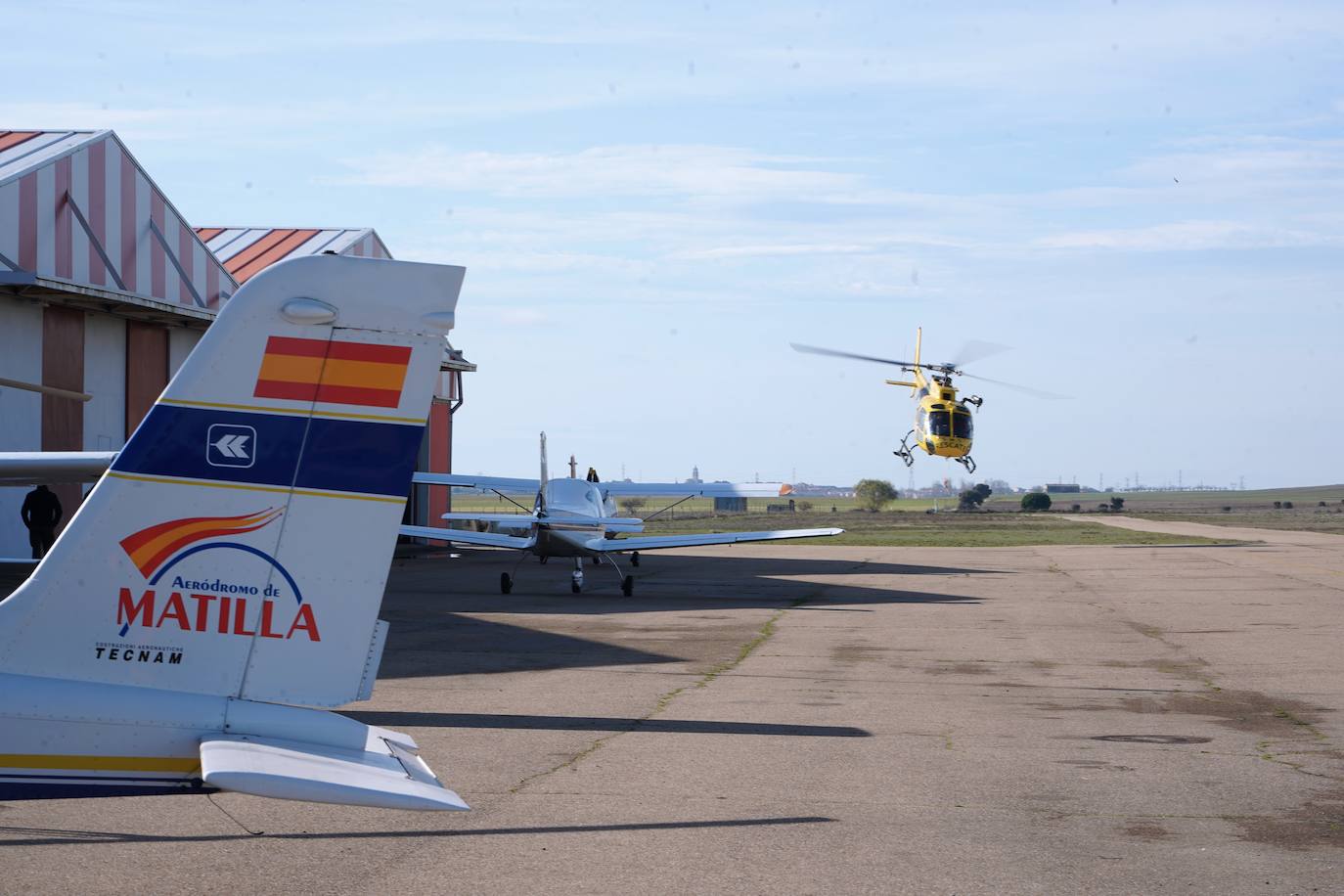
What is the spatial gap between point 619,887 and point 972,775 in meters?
3.29

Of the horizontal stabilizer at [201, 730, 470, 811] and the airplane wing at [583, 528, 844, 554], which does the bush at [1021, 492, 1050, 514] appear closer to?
the airplane wing at [583, 528, 844, 554]

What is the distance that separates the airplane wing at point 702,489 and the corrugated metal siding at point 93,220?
10.1 metres

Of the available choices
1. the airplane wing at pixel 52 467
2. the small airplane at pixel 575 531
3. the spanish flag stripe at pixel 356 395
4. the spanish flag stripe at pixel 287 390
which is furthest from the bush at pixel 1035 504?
the spanish flag stripe at pixel 287 390

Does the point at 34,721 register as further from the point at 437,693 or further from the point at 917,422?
the point at 917,422

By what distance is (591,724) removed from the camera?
10281mm

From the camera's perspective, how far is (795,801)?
7.65 metres

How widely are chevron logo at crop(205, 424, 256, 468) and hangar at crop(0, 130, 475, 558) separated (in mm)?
17409

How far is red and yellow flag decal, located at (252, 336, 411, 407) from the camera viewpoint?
480cm

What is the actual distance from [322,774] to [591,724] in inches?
247

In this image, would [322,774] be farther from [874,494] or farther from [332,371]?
[874,494]

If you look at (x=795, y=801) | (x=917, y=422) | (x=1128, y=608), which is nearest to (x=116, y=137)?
(x=1128, y=608)

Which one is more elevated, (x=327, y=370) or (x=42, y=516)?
(x=327, y=370)

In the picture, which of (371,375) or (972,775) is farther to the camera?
(972,775)

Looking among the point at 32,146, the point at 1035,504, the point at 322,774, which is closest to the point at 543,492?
the point at 32,146
